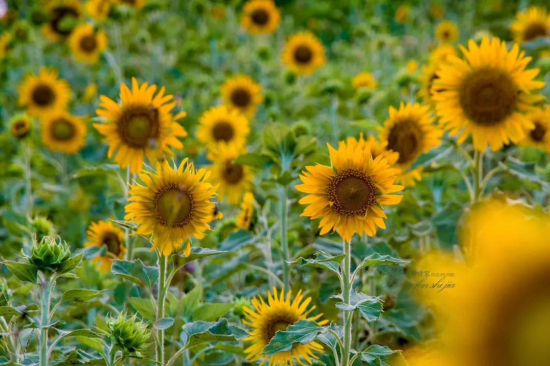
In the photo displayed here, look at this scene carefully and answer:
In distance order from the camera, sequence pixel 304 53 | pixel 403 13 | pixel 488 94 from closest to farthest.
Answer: pixel 488 94
pixel 304 53
pixel 403 13

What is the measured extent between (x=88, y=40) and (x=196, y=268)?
7.85 ft

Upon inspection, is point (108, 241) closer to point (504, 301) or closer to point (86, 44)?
point (504, 301)

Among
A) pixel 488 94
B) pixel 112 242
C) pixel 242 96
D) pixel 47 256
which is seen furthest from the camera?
pixel 242 96

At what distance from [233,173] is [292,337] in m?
1.09

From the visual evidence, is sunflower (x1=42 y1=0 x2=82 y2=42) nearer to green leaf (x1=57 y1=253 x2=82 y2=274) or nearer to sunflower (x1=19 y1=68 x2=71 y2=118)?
sunflower (x1=19 y1=68 x2=71 y2=118)

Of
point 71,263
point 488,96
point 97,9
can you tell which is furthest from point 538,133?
point 97,9

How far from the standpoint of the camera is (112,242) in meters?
1.76

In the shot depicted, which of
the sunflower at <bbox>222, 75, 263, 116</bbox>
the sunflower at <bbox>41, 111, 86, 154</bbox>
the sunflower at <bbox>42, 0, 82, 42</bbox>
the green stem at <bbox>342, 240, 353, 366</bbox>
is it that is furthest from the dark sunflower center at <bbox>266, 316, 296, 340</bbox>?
the sunflower at <bbox>42, 0, 82, 42</bbox>

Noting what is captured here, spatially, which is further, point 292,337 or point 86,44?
point 86,44

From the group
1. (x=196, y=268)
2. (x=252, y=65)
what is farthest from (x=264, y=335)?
(x=252, y=65)

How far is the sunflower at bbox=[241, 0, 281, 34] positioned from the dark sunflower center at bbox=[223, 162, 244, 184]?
209 centimetres

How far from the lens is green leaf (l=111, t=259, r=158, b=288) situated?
1.18m

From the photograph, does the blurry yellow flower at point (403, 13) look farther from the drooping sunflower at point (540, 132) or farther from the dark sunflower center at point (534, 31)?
the drooping sunflower at point (540, 132)

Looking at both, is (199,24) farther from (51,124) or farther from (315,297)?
(315,297)
